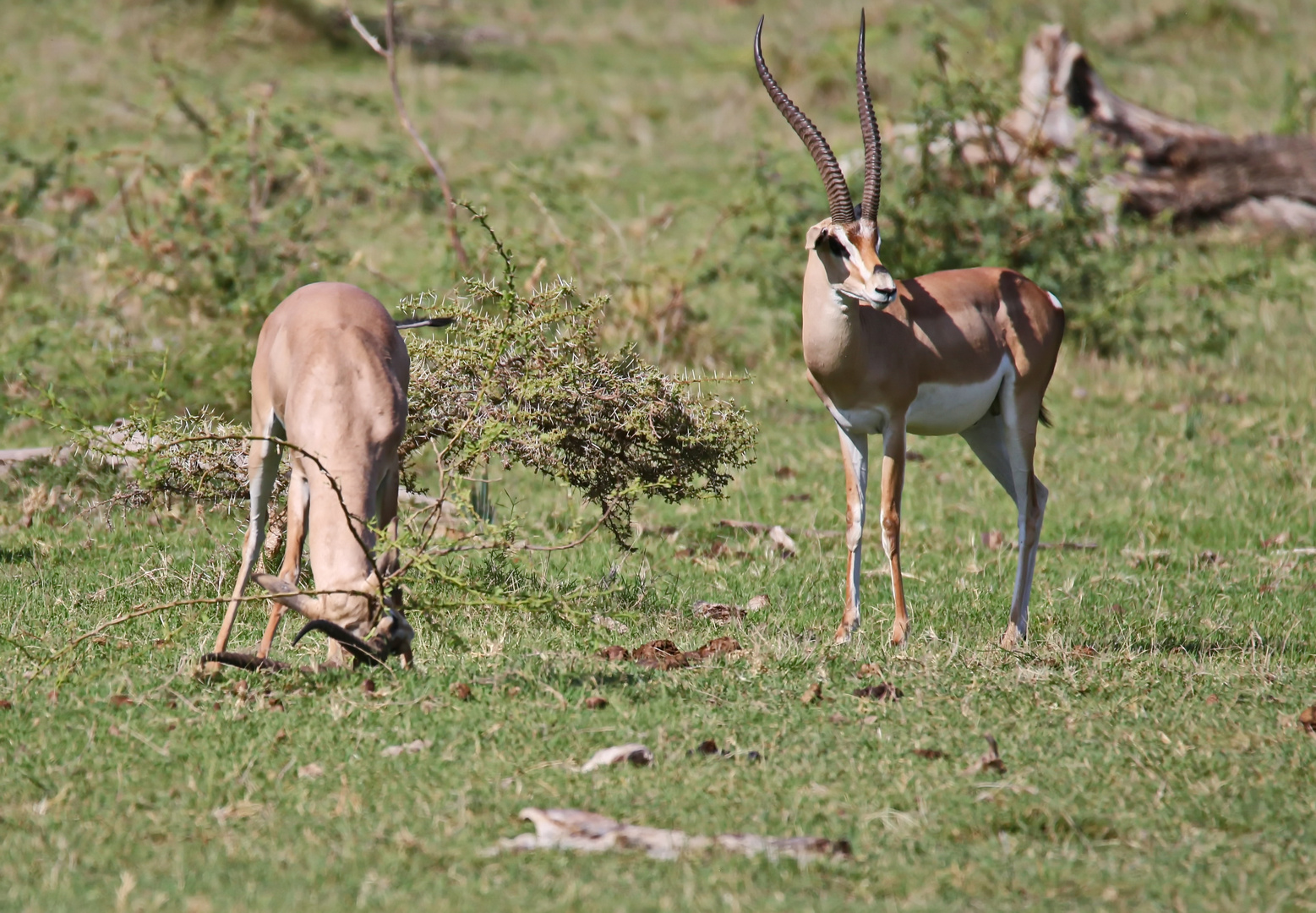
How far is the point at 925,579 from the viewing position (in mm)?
8422

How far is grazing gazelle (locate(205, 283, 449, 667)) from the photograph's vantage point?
511cm

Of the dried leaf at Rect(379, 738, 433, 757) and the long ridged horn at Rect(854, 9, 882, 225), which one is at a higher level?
the long ridged horn at Rect(854, 9, 882, 225)

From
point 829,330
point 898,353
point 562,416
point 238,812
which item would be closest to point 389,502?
point 562,416

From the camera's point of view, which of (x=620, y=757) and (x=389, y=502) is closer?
(x=620, y=757)

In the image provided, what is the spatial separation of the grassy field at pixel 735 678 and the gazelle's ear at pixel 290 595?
0.45 metres

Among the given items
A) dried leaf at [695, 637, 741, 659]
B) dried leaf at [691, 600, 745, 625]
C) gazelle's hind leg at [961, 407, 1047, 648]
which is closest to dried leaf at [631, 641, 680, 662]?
dried leaf at [695, 637, 741, 659]

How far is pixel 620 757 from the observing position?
5.05 metres

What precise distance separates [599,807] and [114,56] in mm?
18826

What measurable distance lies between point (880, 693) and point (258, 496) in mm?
2659

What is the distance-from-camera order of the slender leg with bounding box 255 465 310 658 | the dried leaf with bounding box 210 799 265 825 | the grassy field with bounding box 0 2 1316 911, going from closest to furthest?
1. the grassy field with bounding box 0 2 1316 911
2. the dried leaf with bounding box 210 799 265 825
3. the slender leg with bounding box 255 465 310 658

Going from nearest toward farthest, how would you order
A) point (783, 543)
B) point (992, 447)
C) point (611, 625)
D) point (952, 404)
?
point (611, 625) → point (952, 404) → point (992, 447) → point (783, 543)

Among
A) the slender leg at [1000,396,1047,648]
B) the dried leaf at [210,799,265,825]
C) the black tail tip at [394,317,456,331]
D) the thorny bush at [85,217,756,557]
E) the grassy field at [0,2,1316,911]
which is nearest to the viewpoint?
the grassy field at [0,2,1316,911]

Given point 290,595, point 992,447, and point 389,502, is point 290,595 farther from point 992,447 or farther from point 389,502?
point 992,447

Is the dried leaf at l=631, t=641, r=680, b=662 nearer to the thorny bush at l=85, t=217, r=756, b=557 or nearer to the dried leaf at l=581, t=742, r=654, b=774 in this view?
the thorny bush at l=85, t=217, r=756, b=557
